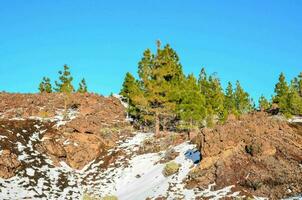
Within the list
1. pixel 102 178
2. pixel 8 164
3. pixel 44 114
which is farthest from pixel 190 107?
pixel 8 164

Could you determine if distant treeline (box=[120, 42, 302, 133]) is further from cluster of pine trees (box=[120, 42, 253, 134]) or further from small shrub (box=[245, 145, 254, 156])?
small shrub (box=[245, 145, 254, 156])

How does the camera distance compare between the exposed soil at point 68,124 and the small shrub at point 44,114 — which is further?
the small shrub at point 44,114

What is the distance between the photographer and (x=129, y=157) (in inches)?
1553

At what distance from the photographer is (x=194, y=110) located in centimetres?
4919

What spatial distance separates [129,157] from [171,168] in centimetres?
889

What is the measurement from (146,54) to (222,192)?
93.4ft

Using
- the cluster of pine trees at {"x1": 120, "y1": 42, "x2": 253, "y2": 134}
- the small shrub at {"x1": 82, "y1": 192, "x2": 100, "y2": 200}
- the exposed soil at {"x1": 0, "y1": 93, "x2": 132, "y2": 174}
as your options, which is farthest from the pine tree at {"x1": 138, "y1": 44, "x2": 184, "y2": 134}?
the small shrub at {"x1": 82, "y1": 192, "x2": 100, "y2": 200}

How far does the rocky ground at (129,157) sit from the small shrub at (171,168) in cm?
51

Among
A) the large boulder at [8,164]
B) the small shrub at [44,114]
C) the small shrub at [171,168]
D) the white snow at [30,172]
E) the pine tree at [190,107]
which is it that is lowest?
the small shrub at [171,168]

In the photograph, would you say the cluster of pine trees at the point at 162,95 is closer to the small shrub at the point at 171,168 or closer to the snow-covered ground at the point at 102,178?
the snow-covered ground at the point at 102,178

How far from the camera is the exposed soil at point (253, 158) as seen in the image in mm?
23797

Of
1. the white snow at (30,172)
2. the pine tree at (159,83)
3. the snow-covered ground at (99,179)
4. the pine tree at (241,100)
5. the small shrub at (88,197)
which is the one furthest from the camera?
the pine tree at (241,100)

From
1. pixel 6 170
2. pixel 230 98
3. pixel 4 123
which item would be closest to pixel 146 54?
pixel 4 123

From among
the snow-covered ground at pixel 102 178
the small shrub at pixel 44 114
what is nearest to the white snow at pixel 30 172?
the snow-covered ground at pixel 102 178
